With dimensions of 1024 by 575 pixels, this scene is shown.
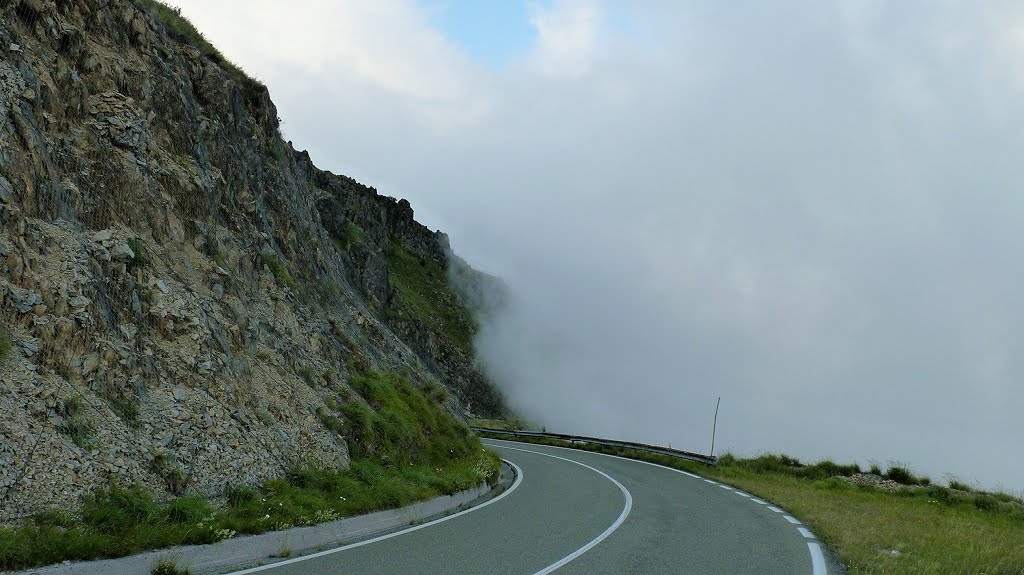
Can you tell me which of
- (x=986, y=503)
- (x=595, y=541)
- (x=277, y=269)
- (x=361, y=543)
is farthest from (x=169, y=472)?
(x=986, y=503)

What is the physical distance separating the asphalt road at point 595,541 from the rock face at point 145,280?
10.6 ft

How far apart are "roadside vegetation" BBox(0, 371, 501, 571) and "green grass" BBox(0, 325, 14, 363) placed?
7.61 feet

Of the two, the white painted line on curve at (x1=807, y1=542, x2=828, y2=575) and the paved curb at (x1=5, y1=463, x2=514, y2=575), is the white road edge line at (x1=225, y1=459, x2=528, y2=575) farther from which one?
the white painted line on curve at (x1=807, y1=542, x2=828, y2=575)

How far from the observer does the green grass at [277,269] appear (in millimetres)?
19734

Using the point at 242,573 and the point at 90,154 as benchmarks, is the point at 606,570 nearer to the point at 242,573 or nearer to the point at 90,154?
the point at 242,573

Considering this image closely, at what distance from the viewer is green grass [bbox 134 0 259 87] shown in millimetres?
23500

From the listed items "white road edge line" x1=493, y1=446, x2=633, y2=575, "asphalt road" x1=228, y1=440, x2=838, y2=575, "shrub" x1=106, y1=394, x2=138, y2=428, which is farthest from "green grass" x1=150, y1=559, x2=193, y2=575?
"white road edge line" x1=493, y1=446, x2=633, y2=575

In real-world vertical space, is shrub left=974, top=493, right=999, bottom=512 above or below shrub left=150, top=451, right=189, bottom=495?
above

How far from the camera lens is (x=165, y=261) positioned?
47.0ft

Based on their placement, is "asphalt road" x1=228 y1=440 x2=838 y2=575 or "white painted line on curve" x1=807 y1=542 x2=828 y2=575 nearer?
"asphalt road" x1=228 y1=440 x2=838 y2=575

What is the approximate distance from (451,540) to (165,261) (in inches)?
342

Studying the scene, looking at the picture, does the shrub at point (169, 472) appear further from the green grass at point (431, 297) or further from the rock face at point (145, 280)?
the green grass at point (431, 297)

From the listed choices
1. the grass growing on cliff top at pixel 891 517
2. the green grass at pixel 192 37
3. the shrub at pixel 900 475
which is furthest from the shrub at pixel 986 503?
the green grass at pixel 192 37

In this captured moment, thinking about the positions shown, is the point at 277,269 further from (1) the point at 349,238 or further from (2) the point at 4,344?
(1) the point at 349,238
